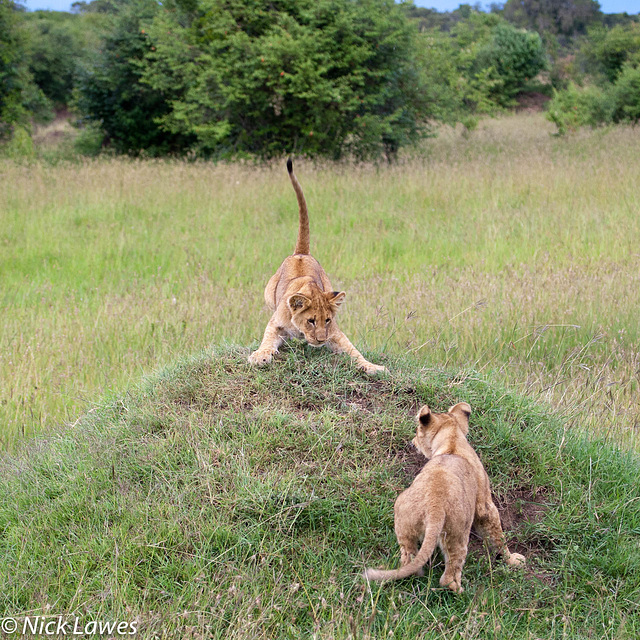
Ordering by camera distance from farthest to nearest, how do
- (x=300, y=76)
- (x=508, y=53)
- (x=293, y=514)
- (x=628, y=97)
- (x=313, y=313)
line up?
(x=508, y=53)
(x=628, y=97)
(x=300, y=76)
(x=313, y=313)
(x=293, y=514)

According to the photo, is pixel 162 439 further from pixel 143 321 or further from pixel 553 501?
pixel 143 321

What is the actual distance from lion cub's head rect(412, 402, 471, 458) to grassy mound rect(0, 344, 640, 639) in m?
0.21

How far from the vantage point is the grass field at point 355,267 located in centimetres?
545

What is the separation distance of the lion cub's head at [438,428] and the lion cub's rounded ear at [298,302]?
1.06 m

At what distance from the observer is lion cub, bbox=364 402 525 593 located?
9.37 feet

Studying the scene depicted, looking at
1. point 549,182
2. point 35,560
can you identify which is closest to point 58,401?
point 35,560

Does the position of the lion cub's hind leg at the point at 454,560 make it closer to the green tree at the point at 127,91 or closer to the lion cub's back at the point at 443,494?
the lion cub's back at the point at 443,494

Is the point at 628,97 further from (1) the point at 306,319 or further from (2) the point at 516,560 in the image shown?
Answer: (2) the point at 516,560

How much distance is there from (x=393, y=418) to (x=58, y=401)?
2.63m

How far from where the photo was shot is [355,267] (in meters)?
8.30

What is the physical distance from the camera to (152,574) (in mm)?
3143

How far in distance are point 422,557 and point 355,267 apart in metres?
5.74

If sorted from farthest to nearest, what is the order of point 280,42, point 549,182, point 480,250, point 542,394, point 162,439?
1. point 280,42
2. point 549,182
3. point 480,250
4. point 542,394
5. point 162,439

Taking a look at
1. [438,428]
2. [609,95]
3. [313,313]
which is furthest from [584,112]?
[438,428]
